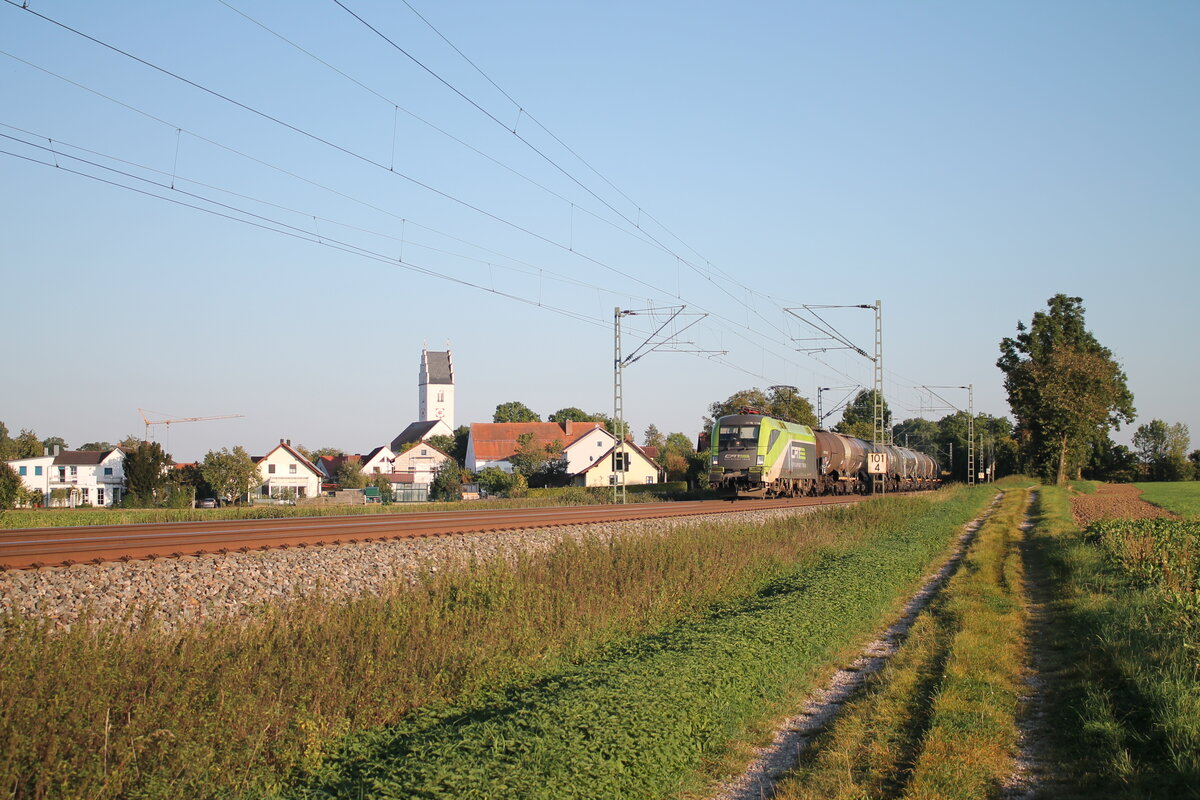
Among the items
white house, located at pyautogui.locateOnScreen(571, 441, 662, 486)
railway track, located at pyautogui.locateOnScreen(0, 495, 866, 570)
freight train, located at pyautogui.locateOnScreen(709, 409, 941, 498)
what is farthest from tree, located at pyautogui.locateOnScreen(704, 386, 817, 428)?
railway track, located at pyautogui.locateOnScreen(0, 495, 866, 570)

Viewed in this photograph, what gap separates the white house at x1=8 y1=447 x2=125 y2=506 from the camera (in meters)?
85.2

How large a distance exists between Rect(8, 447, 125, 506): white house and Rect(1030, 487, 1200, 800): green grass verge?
3483 inches

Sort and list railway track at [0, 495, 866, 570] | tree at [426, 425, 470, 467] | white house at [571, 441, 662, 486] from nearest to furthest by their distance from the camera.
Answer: railway track at [0, 495, 866, 570], white house at [571, 441, 662, 486], tree at [426, 425, 470, 467]

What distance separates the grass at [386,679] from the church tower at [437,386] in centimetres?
14849

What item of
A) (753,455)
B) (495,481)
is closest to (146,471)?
(495,481)

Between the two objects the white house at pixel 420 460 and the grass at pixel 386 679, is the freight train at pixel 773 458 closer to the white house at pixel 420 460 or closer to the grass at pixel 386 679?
the grass at pixel 386 679

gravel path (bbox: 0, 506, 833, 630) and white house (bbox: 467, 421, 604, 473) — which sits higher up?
white house (bbox: 467, 421, 604, 473)

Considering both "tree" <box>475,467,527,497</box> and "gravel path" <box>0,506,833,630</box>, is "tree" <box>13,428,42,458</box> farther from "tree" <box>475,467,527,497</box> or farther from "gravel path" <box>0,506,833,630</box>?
"gravel path" <box>0,506,833,630</box>

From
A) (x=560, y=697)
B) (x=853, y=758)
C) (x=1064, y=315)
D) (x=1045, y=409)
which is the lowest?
(x=853, y=758)

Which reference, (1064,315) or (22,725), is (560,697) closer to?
(22,725)

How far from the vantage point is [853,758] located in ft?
25.0

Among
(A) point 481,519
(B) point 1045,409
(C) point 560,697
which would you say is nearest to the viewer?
(C) point 560,697

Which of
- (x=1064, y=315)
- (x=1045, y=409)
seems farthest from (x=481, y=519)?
(x=1064, y=315)

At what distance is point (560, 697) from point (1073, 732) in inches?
182
